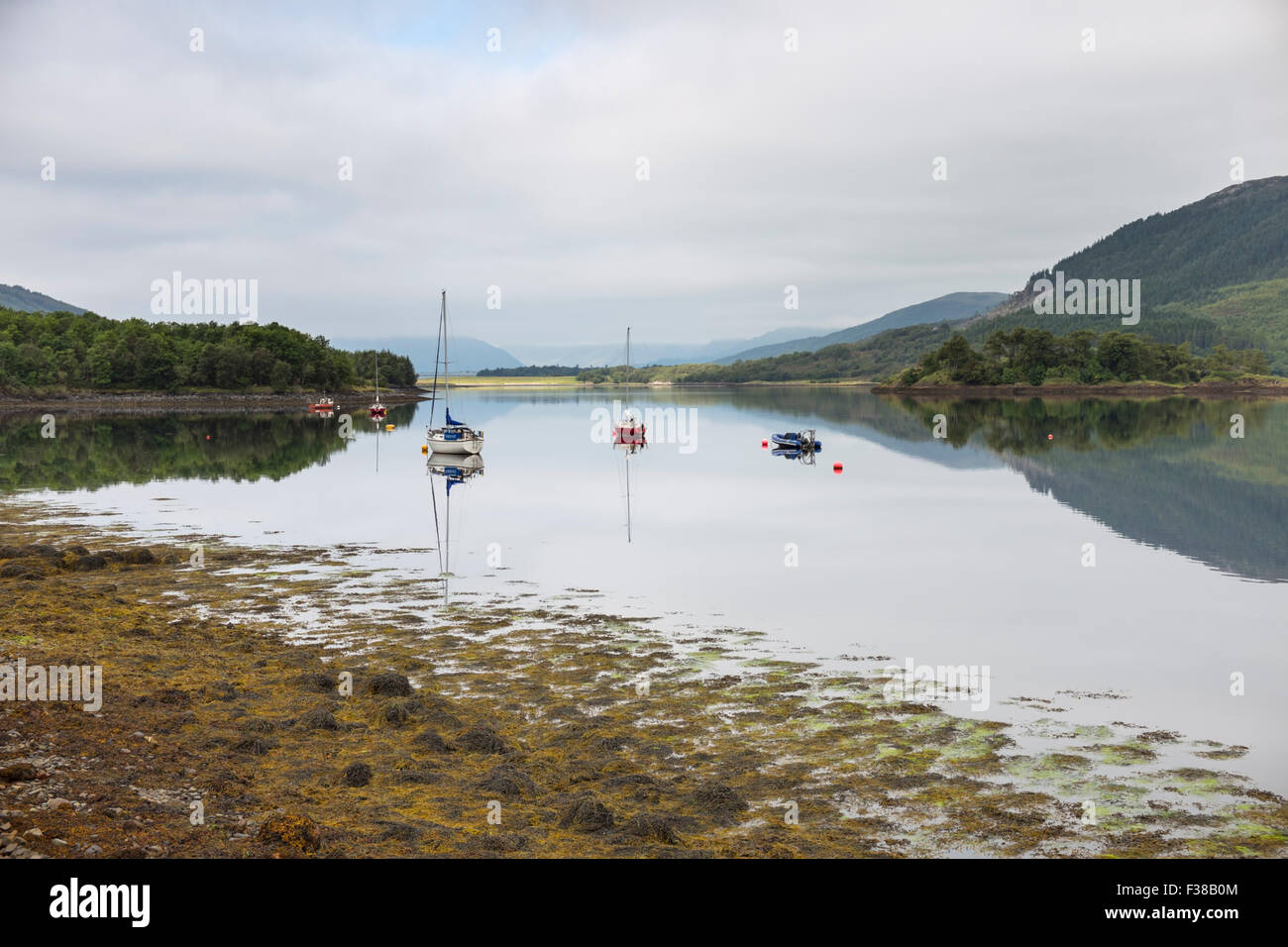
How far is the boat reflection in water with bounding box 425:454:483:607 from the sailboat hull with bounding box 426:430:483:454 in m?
0.54

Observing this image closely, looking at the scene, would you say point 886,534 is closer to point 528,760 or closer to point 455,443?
point 528,760

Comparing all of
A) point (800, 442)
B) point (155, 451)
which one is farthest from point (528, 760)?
point (155, 451)

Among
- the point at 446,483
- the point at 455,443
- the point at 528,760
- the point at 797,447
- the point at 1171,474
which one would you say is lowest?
the point at 528,760

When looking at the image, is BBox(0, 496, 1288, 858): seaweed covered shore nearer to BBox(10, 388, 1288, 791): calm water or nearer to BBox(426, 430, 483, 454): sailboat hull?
BBox(10, 388, 1288, 791): calm water

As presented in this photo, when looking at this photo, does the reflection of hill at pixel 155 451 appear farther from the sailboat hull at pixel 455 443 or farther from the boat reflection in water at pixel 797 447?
the boat reflection in water at pixel 797 447

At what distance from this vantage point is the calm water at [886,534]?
22.0 meters

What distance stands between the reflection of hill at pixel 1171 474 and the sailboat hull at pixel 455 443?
145 ft

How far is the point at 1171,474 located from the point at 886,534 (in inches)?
1176

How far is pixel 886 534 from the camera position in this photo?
40719mm

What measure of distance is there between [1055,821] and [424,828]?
28.9 ft
